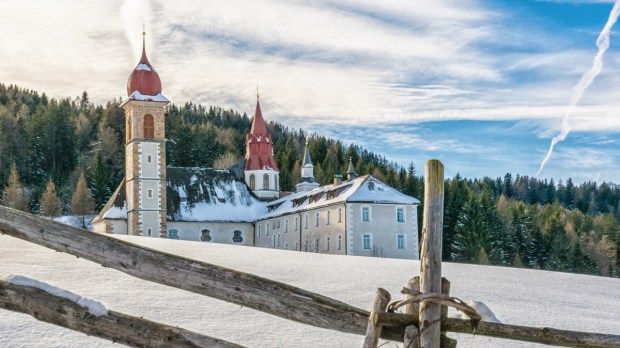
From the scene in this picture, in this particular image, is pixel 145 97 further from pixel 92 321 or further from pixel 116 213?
pixel 92 321

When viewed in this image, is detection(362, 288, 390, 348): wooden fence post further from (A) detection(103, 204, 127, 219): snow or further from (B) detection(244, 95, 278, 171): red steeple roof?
(B) detection(244, 95, 278, 171): red steeple roof

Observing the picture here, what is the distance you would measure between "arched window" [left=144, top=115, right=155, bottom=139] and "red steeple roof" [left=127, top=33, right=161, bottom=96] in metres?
2.08

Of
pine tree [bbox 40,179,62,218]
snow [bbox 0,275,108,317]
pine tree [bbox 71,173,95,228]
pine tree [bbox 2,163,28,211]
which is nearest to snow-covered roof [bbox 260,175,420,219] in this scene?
pine tree [bbox 71,173,95,228]

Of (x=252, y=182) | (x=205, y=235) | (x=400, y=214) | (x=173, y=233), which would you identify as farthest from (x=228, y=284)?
(x=252, y=182)

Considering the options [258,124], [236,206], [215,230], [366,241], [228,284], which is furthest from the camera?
[258,124]

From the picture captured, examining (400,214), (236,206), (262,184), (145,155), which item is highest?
(145,155)

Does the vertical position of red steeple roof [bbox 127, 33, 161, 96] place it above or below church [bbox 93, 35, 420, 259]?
above

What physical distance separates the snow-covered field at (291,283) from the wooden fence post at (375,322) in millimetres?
4983

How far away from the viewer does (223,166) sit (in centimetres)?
10006

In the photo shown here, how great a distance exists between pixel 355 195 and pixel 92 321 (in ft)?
138

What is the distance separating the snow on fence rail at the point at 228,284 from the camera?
5.09 meters

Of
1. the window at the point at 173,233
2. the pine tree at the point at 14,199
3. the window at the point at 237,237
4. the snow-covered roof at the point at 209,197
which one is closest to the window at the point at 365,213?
the snow-covered roof at the point at 209,197

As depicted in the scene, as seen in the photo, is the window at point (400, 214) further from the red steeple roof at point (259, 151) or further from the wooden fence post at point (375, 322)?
the wooden fence post at point (375, 322)

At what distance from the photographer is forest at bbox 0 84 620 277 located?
7331cm
